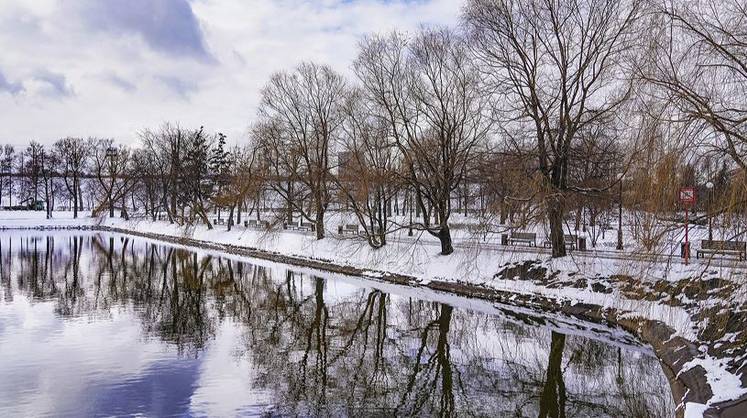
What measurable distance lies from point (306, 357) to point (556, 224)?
997 cm

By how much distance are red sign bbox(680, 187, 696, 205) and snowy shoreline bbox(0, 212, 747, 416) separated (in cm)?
143

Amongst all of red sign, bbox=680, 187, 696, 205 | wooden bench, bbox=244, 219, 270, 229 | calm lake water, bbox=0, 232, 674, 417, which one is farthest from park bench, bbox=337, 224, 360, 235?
red sign, bbox=680, 187, 696, 205

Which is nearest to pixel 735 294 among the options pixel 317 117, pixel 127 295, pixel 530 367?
pixel 530 367

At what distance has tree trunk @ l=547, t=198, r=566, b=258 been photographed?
19.4 meters

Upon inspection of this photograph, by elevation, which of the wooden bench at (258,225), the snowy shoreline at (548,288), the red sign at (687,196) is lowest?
the snowy shoreline at (548,288)

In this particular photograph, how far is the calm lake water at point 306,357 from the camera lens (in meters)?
11.1

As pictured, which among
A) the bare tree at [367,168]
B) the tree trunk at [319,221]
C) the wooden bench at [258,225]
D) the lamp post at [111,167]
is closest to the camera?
the bare tree at [367,168]

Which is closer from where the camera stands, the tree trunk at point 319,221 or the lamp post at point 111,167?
the tree trunk at point 319,221

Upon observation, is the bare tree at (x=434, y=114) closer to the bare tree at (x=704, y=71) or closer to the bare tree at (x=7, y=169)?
the bare tree at (x=704, y=71)

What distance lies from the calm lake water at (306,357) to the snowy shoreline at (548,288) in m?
0.66

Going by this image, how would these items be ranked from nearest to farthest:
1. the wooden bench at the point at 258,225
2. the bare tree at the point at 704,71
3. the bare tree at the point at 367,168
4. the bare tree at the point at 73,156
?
the bare tree at the point at 704,71
the bare tree at the point at 367,168
the wooden bench at the point at 258,225
the bare tree at the point at 73,156

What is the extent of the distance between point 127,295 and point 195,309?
4.75 m

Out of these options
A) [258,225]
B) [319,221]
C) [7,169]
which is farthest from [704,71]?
[7,169]

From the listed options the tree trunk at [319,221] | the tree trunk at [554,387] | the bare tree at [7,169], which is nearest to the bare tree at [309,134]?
the tree trunk at [319,221]
